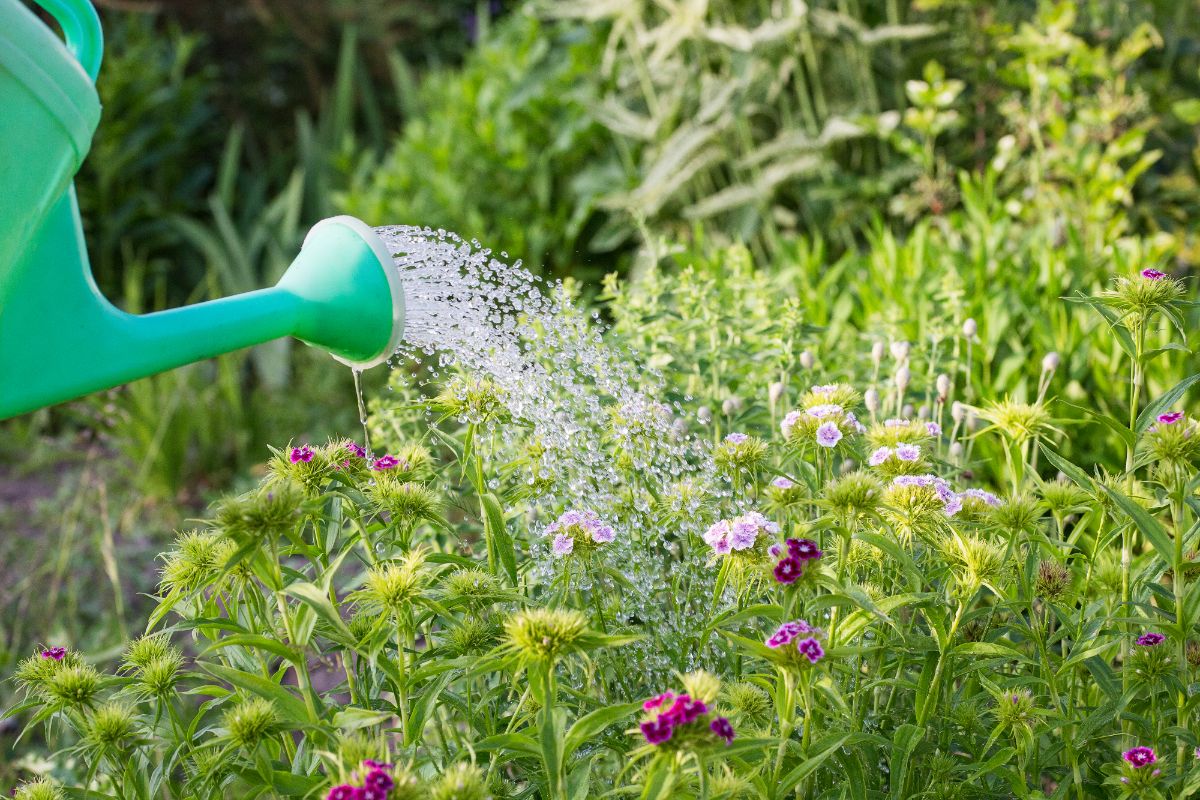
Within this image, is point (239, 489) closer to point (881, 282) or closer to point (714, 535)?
point (881, 282)

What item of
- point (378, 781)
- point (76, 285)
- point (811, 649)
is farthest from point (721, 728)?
point (76, 285)

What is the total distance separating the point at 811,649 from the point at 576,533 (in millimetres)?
319

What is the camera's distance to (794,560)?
1.06 meters

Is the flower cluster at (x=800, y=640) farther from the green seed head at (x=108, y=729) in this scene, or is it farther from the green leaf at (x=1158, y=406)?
the green seed head at (x=108, y=729)

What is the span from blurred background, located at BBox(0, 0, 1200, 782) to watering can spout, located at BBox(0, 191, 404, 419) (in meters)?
1.11

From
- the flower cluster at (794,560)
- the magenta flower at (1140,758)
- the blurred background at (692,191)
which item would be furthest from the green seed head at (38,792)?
the blurred background at (692,191)

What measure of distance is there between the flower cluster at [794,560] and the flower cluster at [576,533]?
8.8 inches

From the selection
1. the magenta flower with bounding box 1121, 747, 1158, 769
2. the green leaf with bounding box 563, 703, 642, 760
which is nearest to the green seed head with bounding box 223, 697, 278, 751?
the green leaf with bounding box 563, 703, 642, 760

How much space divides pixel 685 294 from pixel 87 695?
131cm

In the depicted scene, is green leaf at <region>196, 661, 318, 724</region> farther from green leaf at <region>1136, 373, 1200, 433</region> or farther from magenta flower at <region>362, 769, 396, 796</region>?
green leaf at <region>1136, 373, 1200, 433</region>

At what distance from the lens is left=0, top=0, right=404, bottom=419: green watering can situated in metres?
1.00

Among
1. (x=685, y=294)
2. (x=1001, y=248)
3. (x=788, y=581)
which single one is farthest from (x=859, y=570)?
(x=1001, y=248)

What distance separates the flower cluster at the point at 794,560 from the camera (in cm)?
105

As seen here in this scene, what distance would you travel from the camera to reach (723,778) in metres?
1.06
